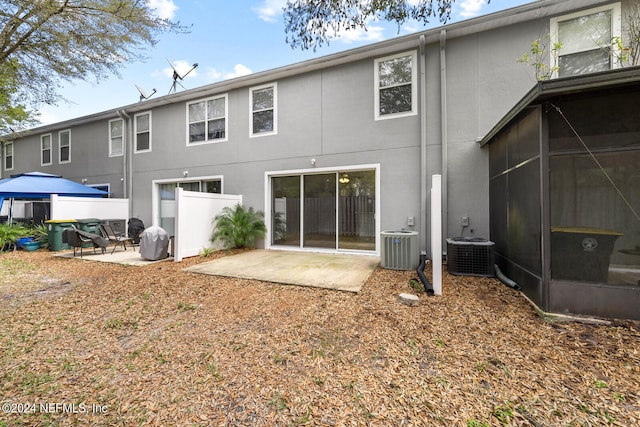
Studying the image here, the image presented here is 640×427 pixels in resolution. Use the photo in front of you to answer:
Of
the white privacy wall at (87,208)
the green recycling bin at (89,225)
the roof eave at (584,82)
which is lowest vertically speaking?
the green recycling bin at (89,225)

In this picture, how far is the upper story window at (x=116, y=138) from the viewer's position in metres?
11.0

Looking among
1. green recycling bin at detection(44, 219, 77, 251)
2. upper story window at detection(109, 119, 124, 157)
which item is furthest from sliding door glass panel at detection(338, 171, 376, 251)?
upper story window at detection(109, 119, 124, 157)

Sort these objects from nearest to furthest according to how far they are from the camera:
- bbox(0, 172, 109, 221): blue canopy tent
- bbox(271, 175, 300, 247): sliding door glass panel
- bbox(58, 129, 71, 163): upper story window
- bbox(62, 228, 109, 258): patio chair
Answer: bbox(62, 228, 109, 258): patio chair
bbox(271, 175, 300, 247): sliding door glass panel
bbox(0, 172, 109, 221): blue canopy tent
bbox(58, 129, 71, 163): upper story window

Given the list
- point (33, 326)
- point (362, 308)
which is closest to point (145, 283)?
point (33, 326)

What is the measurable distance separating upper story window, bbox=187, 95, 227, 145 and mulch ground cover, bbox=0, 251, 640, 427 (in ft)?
21.1

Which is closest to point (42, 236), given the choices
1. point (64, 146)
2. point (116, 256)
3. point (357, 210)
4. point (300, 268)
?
point (116, 256)

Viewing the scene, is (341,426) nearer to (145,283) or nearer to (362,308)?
(362,308)

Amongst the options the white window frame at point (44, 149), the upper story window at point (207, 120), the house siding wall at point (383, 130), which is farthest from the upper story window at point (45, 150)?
the upper story window at point (207, 120)

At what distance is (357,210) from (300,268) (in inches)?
95.8

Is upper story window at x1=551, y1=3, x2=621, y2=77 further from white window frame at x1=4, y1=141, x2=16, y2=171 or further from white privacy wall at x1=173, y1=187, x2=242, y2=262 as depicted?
white window frame at x1=4, y1=141, x2=16, y2=171

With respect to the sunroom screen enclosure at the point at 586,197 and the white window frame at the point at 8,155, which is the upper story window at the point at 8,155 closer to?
the white window frame at the point at 8,155

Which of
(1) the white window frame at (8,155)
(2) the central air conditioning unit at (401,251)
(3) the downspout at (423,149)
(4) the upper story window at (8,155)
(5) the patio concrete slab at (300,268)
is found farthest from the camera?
(4) the upper story window at (8,155)

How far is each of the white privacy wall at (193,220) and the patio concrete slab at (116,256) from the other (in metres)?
0.59

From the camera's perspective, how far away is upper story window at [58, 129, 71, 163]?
12.3m
